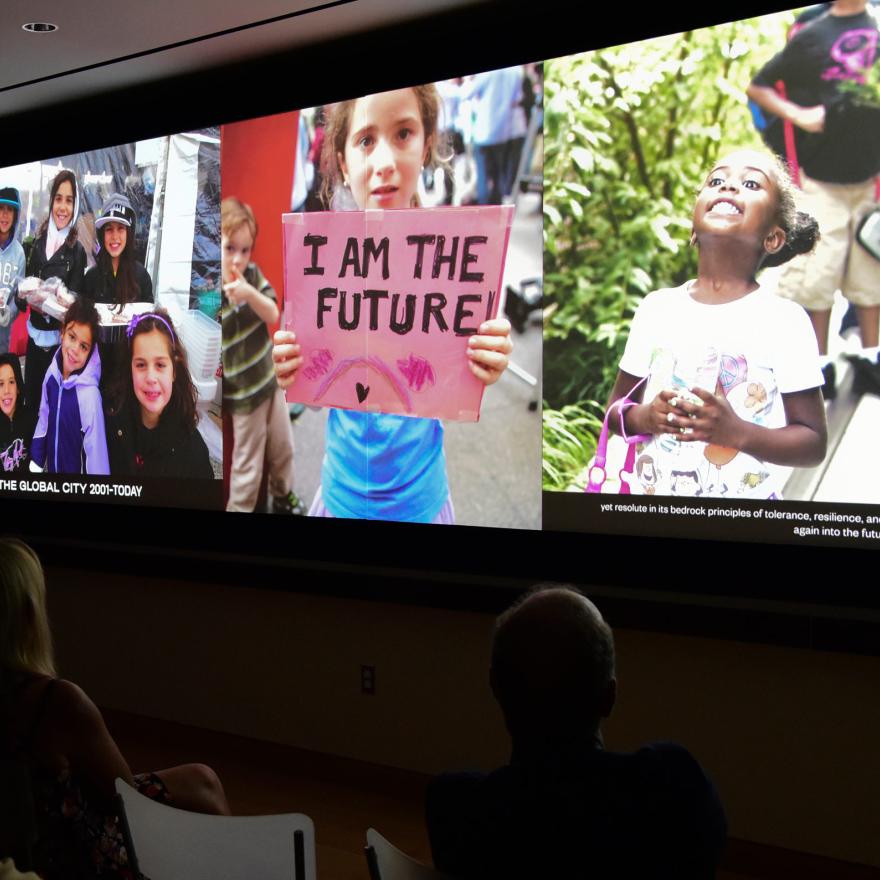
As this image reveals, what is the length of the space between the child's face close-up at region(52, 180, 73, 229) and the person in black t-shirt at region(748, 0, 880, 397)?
3211 mm

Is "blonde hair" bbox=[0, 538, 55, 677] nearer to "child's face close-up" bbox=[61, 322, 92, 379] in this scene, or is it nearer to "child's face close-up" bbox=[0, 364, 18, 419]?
"child's face close-up" bbox=[61, 322, 92, 379]

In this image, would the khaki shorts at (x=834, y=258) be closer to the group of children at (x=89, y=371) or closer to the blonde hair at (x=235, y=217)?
the blonde hair at (x=235, y=217)

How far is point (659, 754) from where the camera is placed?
1454 millimetres

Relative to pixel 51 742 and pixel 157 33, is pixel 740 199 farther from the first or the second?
pixel 51 742

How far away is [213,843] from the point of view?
1.73 m

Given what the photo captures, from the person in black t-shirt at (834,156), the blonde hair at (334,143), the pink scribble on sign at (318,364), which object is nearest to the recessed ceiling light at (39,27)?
the blonde hair at (334,143)

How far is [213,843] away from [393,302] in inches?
101

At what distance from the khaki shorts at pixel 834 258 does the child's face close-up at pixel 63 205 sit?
3303 mm

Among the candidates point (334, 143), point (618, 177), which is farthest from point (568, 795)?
point (334, 143)

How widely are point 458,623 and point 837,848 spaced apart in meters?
1.42

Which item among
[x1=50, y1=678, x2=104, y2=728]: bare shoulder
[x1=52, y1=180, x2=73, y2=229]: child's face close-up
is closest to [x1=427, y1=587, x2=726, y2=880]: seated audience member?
[x1=50, y1=678, x2=104, y2=728]: bare shoulder

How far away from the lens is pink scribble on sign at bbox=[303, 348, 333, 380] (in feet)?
13.7

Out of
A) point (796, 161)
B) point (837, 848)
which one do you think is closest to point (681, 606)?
point (837, 848)

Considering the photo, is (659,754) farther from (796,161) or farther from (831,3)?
(831,3)
